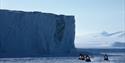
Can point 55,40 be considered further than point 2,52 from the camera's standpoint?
Yes

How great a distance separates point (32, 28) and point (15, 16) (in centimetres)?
153

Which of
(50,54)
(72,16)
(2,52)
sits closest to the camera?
(2,52)

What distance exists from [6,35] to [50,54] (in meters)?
3.52

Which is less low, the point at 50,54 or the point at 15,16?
the point at 15,16

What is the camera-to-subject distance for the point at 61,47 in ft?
124

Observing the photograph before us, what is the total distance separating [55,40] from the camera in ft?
124

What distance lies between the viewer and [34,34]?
36625 mm

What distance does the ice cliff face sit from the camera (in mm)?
35219

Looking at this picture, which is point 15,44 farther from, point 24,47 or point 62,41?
point 62,41

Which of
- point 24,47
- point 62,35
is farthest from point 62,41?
point 24,47

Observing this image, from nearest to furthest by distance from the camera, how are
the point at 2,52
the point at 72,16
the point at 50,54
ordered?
the point at 2,52 → the point at 50,54 → the point at 72,16

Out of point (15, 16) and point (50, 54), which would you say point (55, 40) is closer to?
point (50, 54)

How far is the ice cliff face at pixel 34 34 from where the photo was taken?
3522 centimetres

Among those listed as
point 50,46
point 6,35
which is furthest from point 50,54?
point 6,35
